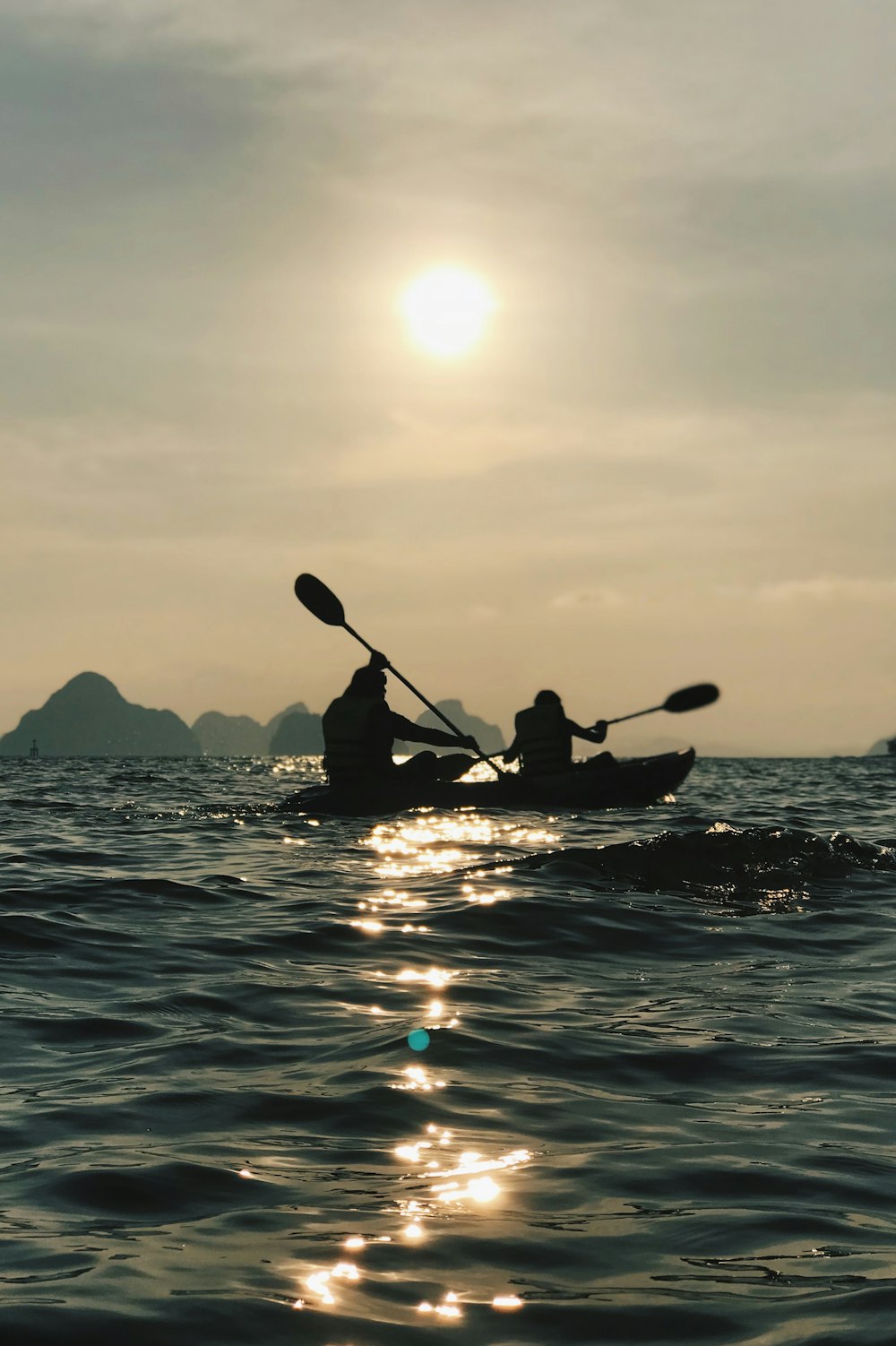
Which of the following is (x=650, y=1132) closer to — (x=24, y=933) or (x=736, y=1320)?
(x=736, y=1320)

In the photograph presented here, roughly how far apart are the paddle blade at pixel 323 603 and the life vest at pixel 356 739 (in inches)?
110

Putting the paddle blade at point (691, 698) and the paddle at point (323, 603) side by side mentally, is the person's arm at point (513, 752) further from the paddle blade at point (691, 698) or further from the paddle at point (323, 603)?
the paddle blade at point (691, 698)

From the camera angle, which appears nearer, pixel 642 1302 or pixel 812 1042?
pixel 642 1302

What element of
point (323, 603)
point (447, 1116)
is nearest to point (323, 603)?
point (323, 603)

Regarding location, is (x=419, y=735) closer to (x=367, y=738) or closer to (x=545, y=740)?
(x=367, y=738)

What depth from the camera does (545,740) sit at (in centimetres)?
1917

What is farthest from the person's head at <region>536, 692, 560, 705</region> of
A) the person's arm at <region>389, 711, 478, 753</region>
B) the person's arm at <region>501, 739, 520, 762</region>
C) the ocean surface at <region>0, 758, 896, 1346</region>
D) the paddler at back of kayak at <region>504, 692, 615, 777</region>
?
the ocean surface at <region>0, 758, 896, 1346</region>

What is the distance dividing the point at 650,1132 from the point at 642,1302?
4.38 ft

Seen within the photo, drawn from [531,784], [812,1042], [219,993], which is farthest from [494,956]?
[531,784]

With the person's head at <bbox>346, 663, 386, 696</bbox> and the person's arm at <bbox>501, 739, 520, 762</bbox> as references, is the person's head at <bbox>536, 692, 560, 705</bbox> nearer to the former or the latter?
the person's arm at <bbox>501, 739, 520, 762</bbox>

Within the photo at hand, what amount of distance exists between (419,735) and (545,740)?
2715 mm

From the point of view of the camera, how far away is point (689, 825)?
51.5ft

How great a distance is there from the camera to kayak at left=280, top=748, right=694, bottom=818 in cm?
1658

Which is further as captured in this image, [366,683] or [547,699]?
[547,699]
